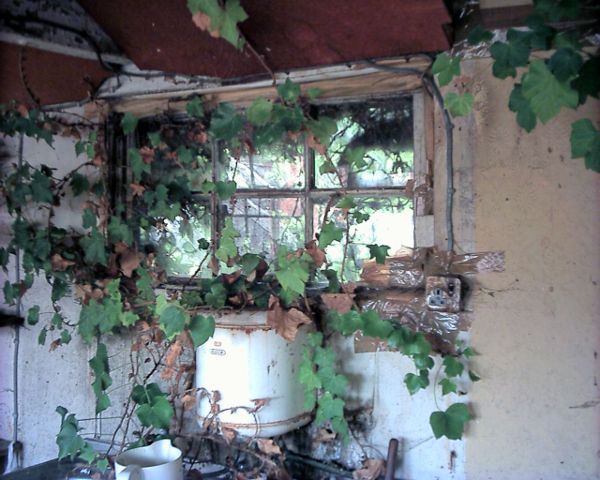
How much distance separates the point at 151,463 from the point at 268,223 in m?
1.12

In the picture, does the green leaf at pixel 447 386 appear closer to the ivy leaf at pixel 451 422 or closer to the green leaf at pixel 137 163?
the ivy leaf at pixel 451 422

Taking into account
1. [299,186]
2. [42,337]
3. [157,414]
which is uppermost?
[299,186]

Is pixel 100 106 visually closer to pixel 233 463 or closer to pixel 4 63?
pixel 4 63

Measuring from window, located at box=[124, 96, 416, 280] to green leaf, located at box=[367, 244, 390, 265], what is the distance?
0.12 meters

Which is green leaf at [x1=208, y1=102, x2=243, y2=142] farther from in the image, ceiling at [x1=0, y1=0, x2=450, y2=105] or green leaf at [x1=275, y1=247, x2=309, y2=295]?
green leaf at [x1=275, y1=247, x2=309, y2=295]

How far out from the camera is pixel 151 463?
7.16 feet

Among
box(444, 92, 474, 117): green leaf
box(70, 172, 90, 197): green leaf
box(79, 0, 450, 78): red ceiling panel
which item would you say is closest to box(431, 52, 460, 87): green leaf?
box(444, 92, 474, 117): green leaf

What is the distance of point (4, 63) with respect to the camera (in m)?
2.88

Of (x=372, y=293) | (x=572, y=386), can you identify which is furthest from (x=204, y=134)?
(x=572, y=386)

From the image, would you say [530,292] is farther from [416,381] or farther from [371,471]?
[371,471]

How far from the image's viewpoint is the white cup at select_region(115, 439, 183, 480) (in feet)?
6.40

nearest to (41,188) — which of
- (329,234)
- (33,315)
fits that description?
(33,315)

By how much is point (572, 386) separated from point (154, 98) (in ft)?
7.12

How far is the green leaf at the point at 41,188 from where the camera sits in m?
2.73
